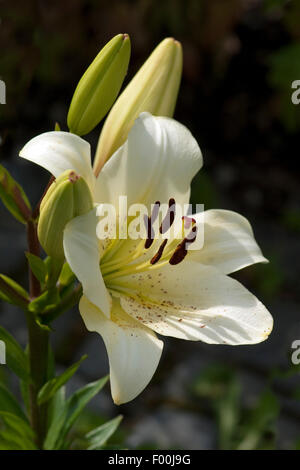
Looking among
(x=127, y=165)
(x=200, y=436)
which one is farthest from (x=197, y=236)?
(x=200, y=436)

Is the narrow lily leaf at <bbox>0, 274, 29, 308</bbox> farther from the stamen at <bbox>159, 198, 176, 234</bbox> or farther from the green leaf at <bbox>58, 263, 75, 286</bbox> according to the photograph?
the stamen at <bbox>159, 198, 176, 234</bbox>

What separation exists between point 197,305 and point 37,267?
20 centimetres

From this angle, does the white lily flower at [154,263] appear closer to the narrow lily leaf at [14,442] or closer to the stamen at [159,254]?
the stamen at [159,254]

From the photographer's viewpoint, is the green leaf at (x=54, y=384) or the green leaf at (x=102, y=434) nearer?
the green leaf at (x=54, y=384)

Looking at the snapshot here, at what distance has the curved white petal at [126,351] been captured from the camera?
63 cm

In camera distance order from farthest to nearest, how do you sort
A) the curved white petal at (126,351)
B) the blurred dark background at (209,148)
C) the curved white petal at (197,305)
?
1. the blurred dark background at (209,148)
2. the curved white petal at (197,305)
3. the curved white petal at (126,351)

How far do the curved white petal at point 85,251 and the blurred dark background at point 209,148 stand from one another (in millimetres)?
910

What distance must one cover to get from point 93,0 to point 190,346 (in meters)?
1.24

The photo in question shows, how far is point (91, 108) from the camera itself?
773mm

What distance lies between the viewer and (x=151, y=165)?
0.78 metres

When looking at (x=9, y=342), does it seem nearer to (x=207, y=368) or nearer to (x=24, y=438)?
(x=24, y=438)

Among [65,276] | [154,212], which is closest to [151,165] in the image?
[154,212]

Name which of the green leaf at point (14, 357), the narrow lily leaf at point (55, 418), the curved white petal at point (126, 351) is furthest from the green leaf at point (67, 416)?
the curved white petal at point (126, 351)

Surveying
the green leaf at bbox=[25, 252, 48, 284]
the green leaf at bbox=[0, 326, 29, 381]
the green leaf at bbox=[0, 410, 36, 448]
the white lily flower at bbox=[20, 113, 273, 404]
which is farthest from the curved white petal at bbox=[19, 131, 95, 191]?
the green leaf at bbox=[0, 410, 36, 448]
